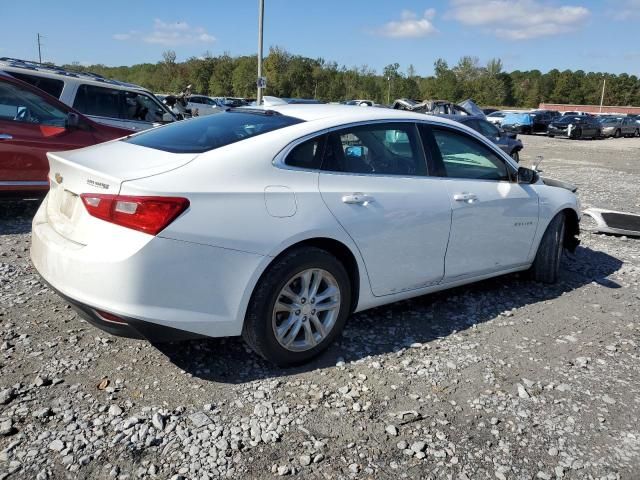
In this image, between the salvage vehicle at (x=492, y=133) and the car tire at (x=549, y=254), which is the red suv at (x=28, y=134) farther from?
the salvage vehicle at (x=492, y=133)

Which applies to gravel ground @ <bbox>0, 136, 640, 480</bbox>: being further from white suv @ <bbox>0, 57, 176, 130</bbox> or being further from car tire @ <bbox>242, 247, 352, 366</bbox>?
white suv @ <bbox>0, 57, 176, 130</bbox>

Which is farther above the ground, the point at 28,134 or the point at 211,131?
the point at 211,131

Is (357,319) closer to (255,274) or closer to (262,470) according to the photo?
(255,274)

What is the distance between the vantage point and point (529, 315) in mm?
4551

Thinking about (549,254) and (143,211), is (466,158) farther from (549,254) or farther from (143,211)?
(143,211)

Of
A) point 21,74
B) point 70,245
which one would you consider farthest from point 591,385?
point 21,74

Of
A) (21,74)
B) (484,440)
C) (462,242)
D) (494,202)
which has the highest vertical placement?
(21,74)

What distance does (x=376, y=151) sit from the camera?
12.6 feet

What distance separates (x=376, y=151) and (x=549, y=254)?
2.31 meters

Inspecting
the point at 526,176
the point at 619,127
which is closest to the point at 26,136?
the point at 526,176

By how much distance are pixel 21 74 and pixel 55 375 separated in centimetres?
622

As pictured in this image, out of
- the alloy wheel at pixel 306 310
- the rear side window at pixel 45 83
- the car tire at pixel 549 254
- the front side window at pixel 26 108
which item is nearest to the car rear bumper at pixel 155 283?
the alloy wheel at pixel 306 310

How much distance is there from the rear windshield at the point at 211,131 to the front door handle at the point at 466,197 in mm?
1350

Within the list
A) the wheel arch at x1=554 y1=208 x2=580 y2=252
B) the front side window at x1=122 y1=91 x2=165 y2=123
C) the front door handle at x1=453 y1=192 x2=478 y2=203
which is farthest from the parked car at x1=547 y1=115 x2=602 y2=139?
the front door handle at x1=453 y1=192 x2=478 y2=203
